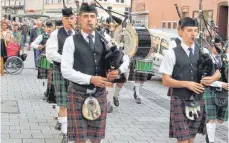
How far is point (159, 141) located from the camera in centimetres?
601

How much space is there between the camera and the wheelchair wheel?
1316 centimetres

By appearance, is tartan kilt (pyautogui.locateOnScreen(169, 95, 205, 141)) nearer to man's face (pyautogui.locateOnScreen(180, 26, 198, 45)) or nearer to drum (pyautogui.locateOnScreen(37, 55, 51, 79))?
man's face (pyautogui.locateOnScreen(180, 26, 198, 45))

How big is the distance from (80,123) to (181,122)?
37.9 inches

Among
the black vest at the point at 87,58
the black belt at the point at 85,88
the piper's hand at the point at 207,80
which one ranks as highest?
the black vest at the point at 87,58

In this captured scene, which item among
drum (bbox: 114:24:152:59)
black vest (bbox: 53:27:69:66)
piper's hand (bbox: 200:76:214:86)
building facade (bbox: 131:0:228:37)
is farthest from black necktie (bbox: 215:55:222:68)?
building facade (bbox: 131:0:228:37)

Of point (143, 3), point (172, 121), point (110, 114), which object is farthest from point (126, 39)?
point (143, 3)

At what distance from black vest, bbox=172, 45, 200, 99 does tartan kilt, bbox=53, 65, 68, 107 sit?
1.76m

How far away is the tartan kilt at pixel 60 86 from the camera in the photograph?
5.61m

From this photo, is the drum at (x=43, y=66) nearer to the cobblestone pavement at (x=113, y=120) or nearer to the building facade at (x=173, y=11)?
the cobblestone pavement at (x=113, y=120)

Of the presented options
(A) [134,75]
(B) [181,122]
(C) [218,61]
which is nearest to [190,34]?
(B) [181,122]

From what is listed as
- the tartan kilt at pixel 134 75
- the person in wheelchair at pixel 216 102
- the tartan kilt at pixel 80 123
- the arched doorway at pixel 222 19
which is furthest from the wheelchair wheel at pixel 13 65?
the tartan kilt at pixel 80 123

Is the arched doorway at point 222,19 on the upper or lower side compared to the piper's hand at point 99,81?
upper

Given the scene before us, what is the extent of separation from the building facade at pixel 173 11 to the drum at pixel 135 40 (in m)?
5.59

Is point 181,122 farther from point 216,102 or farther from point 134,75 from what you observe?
point 134,75
